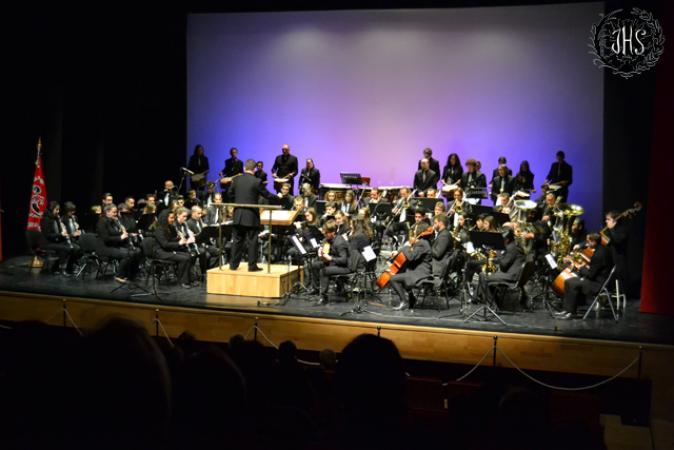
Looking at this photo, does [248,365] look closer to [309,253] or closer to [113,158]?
[309,253]

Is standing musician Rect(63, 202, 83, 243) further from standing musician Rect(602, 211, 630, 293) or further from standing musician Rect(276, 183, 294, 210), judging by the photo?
standing musician Rect(602, 211, 630, 293)

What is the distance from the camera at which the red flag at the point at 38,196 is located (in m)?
12.7

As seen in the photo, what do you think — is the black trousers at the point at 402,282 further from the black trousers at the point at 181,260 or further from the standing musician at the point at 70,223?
the standing musician at the point at 70,223

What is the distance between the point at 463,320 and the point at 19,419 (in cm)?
777

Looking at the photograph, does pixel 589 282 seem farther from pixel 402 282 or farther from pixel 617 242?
pixel 402 282

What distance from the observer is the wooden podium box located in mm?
9930

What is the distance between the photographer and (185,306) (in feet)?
29.5

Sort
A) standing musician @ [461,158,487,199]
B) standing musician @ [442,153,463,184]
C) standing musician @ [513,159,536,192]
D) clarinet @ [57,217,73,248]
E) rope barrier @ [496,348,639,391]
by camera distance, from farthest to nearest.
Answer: standing musician @ [442,153,463,184] → standing musician @ [461,158,487,199] → standing musician @ [513,159,536,192] → clarinet @ [57,217,73,248] → rope barrier @ [496,348,639,391]

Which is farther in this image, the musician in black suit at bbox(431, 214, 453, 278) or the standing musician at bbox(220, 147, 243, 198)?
the standing musician at bbox(220, 147, 243, 198)

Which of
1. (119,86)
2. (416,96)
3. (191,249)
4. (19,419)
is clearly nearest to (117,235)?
(191,249)

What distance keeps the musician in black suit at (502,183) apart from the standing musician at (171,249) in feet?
20.9

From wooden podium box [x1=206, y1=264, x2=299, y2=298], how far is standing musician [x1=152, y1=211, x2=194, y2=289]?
740 millimetres

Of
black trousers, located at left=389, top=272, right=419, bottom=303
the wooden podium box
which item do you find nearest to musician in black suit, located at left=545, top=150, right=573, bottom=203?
black trousers, located at left=389, top=272, right=419, bottom=303

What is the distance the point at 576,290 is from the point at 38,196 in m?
9.75
